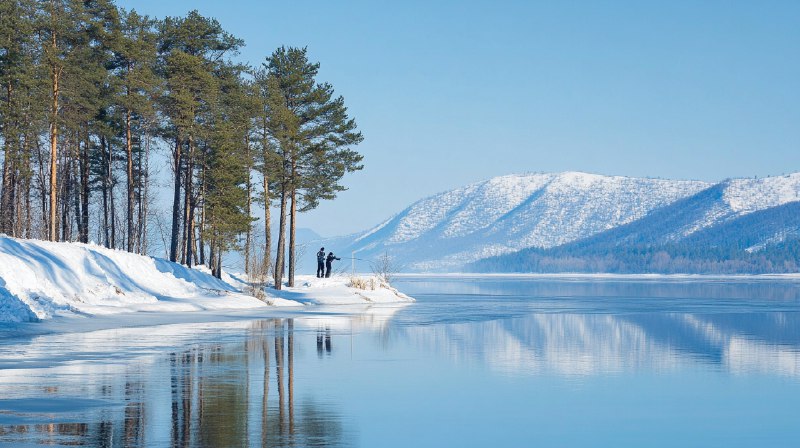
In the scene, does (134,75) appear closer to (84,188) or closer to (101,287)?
(84,188)

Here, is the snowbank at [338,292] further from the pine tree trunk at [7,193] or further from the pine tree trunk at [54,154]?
the pine tree trunk at [7,193]

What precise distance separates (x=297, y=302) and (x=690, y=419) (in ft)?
112

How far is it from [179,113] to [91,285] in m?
17.5

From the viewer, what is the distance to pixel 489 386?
15.4 metres

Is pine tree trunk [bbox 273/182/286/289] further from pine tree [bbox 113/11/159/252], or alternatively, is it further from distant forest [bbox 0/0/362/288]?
pine tree [bbox 113/11/159/252]

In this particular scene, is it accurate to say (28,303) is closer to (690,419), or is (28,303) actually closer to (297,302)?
(297,302)

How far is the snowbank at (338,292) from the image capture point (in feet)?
156

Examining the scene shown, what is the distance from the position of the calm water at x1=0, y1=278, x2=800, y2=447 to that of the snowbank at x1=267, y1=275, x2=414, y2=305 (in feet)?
66.4

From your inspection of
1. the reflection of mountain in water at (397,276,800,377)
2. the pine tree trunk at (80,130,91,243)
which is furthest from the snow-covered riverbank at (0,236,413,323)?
the pine tree trunk at (80,130,91,243)

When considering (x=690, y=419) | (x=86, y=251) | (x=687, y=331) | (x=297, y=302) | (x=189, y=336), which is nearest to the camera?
(x=690, y=419)

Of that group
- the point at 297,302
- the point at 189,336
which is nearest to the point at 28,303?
the point at 189,336

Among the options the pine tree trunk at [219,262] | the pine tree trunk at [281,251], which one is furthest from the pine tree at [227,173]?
the pine tree trunk at [281,251]

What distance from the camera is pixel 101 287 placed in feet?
117

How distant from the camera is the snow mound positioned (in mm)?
29375
